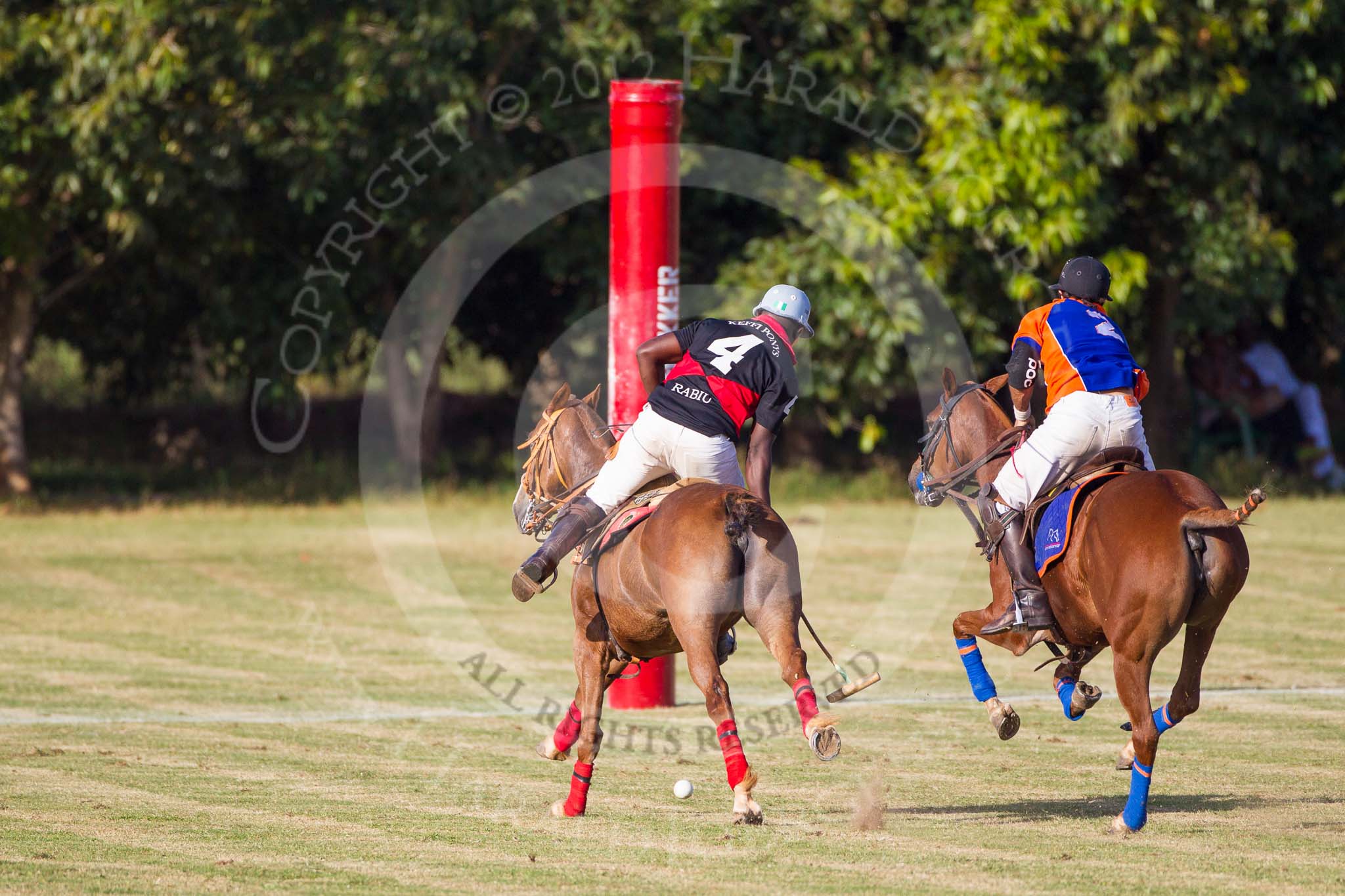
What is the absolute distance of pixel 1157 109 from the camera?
70.3ft

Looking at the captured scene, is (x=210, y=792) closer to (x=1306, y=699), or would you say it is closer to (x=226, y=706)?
(x=226, y=706)

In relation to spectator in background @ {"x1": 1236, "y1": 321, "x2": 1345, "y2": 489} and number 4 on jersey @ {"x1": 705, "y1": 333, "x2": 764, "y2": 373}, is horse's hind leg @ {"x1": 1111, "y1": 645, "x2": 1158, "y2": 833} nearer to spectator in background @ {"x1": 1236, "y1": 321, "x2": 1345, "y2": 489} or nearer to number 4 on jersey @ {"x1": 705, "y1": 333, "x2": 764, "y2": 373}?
number 4 on jersey @ {"x1": 705, "y1": 333, "x2": 764, "y2": 373}

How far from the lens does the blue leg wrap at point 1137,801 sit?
7953mm

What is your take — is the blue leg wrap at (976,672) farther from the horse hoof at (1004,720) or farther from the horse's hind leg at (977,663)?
the horse hoof at (1004,720)

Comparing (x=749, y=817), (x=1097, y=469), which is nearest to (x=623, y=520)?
(x=749, y=817)

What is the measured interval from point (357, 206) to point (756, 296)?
19.2 ft

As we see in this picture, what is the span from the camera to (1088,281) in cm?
922

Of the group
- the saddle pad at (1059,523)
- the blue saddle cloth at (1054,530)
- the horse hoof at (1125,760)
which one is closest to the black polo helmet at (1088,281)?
the saddle pad at (1059,523)

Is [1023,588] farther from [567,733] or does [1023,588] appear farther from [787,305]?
[567,733]

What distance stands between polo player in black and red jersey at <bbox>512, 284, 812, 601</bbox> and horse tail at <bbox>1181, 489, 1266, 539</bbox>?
1.96 meters

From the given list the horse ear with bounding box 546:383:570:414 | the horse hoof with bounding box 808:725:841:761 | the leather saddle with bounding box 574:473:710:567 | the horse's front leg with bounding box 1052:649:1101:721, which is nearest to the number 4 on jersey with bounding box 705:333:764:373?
the leather saddle with bounding box 574:473:710:567

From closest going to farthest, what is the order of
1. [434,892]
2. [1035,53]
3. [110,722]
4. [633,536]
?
[434,892] → [633,536] → [110,722] → [1035,53]

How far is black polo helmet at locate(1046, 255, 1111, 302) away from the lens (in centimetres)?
922

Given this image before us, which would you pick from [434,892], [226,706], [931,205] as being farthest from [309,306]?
[434,892]
